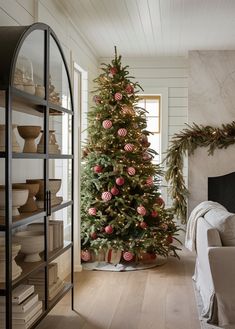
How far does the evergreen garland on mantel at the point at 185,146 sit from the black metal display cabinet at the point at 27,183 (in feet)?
11.2

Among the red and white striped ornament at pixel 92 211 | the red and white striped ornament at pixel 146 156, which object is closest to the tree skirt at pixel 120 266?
the red and white striped ornament at pixel 92 211

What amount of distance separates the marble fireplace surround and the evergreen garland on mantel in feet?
0.32

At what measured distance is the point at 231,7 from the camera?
525 centimetres

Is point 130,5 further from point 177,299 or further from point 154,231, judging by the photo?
point 177,299

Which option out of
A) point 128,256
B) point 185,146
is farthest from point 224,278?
point 185,146

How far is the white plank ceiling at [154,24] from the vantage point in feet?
17.1

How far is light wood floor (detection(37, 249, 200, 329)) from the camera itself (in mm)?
3967

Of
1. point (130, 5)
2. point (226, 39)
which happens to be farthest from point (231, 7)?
point (226, 39)

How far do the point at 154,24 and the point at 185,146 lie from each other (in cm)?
215

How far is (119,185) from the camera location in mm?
5984

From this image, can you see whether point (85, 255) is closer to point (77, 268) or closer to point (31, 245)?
point (77, 268)

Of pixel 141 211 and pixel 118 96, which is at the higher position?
pixel 118 96

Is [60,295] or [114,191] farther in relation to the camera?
[114,191]

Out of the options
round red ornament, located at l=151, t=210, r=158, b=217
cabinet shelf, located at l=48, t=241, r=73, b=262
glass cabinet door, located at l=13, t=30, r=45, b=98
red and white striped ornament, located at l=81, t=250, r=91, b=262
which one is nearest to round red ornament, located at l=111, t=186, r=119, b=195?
round red ornament, located at l=151, t=210, r=158, b=217
